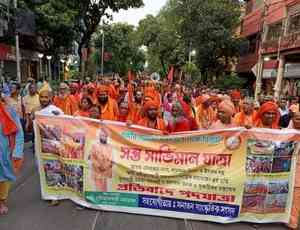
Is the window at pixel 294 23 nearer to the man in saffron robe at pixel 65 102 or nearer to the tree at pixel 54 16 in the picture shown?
the tree at pixel 54 16

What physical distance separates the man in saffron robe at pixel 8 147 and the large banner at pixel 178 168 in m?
0.34

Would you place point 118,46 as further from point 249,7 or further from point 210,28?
point 210,28

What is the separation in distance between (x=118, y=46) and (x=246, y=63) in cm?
2116

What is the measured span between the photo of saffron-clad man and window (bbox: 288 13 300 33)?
20.9 m

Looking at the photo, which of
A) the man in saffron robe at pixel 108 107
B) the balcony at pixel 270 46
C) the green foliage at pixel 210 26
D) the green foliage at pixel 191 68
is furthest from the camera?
the green foliage at pixel 191 68

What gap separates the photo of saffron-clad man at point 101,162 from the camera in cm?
479

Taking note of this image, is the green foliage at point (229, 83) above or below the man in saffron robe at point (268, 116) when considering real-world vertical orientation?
below

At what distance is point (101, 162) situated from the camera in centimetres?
480

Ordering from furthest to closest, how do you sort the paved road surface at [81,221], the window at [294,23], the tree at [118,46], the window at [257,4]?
the tree at [118,46] < the window at [257,4] < the window at [294,23] < the paved road surface at [81,221]

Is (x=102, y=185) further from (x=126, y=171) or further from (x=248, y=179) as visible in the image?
(x=248, y=179)

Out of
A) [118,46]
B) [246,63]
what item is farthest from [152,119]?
[118,46]

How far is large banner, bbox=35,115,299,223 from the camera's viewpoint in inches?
179

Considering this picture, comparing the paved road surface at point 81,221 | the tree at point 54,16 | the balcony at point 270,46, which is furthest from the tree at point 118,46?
the paved road surface at point 81,221

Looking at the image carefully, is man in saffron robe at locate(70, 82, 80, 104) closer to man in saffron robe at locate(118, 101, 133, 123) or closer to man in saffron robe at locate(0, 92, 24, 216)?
man in saffron robe at locate(118, 101, 133, 123)
